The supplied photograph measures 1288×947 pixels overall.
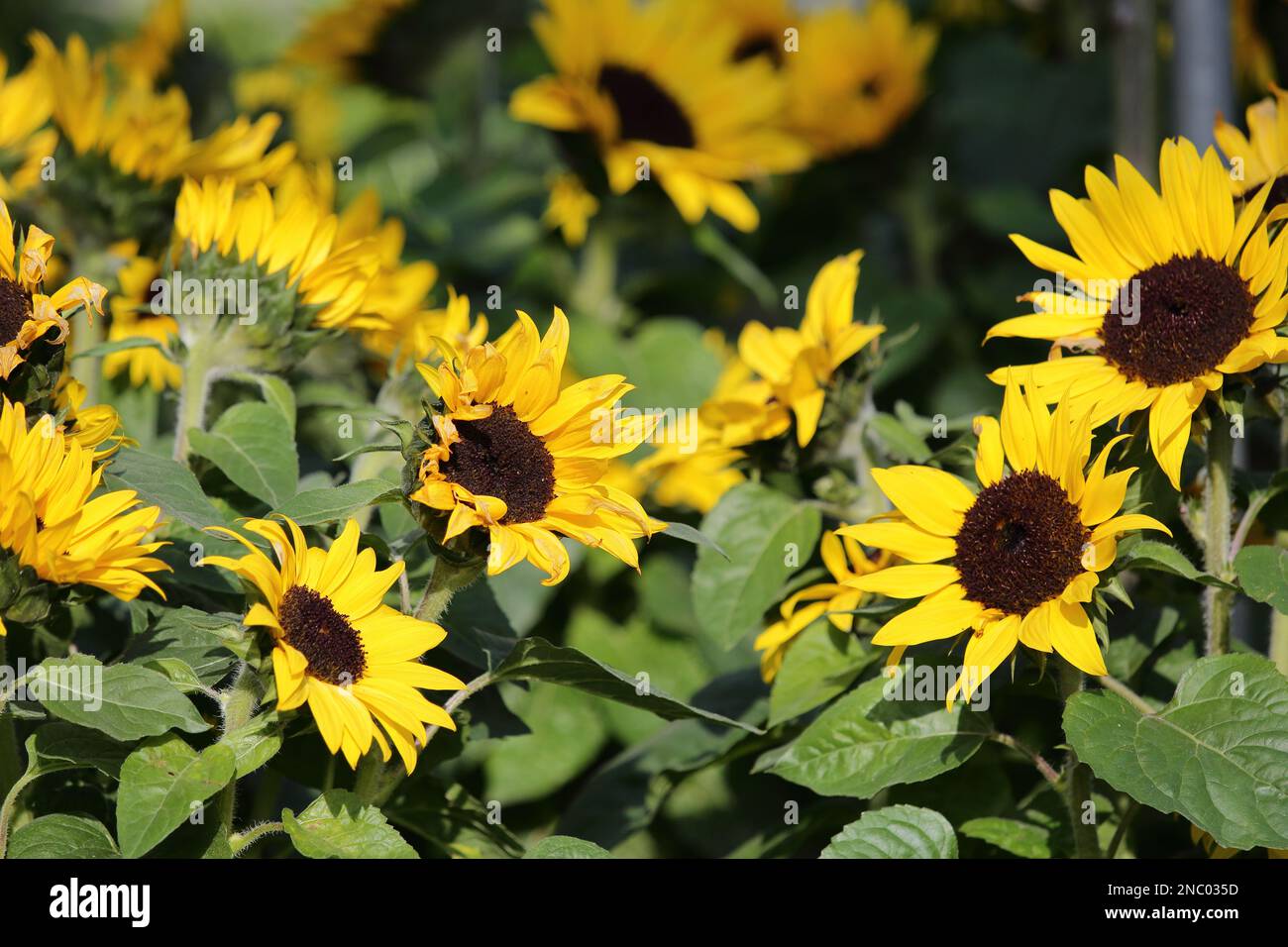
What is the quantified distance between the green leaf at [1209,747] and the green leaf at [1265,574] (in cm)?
6

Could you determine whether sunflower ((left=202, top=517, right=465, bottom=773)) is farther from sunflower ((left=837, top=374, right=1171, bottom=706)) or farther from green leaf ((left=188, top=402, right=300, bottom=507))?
sunflower ((left=837, top=374, right=1171, bottom=706))

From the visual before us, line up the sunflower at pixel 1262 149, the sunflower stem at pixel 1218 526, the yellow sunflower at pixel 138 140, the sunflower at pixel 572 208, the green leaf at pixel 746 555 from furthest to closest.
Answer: the sunflower at pixel 572 208 → the yellow sunflower at pixel 138 140 → the green leaf at pixel 746 555 → the sunflower at pixel 1262 149 → the sunflower stem at pixel 1218 526

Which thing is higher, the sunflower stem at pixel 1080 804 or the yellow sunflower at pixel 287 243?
the yellow sunflower at pixel 287 243

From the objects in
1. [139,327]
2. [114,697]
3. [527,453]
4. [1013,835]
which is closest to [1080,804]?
[1013,835]

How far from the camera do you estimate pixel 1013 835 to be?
1389mm

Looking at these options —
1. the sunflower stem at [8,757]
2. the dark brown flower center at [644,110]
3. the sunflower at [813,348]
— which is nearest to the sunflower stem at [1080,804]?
the sunflower at [813,348]

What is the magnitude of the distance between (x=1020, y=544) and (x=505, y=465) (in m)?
0.42

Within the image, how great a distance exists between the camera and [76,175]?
1854 mm

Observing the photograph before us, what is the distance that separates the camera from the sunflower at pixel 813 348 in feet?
5.07

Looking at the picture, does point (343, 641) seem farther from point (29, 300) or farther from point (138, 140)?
point (138, 140)

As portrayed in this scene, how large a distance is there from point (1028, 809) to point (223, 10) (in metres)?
3.96

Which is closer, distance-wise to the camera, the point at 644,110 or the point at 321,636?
the point at 321,636

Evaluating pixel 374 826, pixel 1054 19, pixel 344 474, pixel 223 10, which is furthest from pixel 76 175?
pixel 223 10

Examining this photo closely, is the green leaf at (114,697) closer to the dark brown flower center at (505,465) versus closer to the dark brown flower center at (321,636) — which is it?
the dark brown flower center at (321,636)
